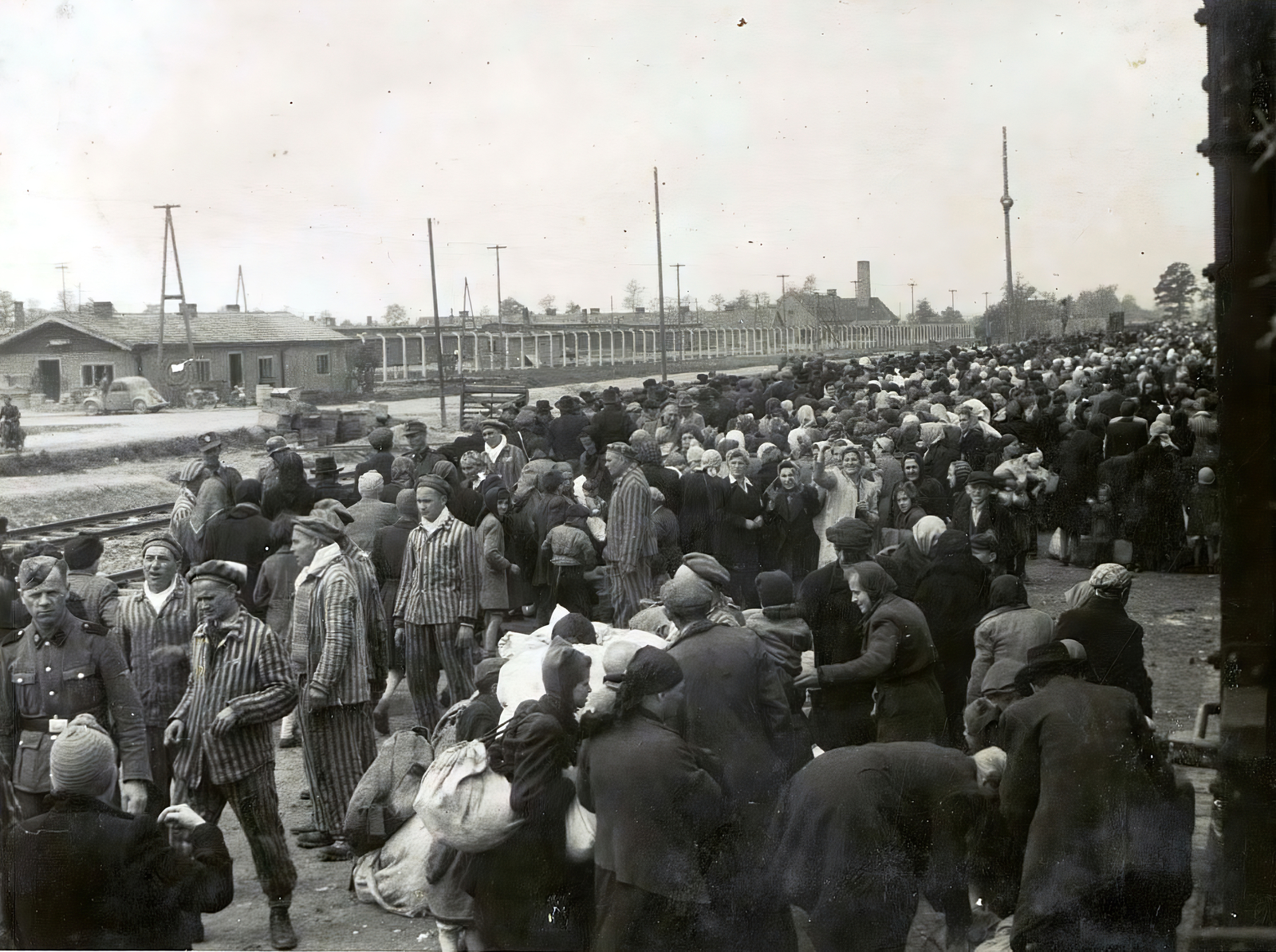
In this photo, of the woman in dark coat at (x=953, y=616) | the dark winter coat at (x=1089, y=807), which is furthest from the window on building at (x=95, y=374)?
the dark winter coat at (x=1089, y=807)

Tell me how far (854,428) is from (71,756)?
736 centimetres

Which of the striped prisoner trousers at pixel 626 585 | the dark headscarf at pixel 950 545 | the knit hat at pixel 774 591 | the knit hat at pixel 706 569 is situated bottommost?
the striped prisoner trousers at pixel 626 585

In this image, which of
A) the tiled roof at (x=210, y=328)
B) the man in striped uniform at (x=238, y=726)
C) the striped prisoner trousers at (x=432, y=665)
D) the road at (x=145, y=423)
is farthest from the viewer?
the tiled roof at (x=210, y=328)

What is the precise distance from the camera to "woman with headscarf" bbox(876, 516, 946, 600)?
5.76m

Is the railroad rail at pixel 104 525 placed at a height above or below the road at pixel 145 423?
below

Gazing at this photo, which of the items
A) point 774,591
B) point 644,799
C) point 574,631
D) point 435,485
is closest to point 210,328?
point 435,485

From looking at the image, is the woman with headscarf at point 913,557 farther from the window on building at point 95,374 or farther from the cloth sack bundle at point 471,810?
the window on building at point 95,374

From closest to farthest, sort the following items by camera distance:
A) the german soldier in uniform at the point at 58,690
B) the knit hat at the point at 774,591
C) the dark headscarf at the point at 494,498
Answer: the german soldier in uniform at the point at 58,690, the knit hat at the point at 774,591, the dark headscarf at the point at 494,498

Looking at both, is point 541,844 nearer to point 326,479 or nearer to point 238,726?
point 238,726

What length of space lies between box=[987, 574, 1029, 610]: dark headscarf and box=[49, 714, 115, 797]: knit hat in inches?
142

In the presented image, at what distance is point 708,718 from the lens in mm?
4590

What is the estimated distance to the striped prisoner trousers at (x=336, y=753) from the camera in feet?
18.4

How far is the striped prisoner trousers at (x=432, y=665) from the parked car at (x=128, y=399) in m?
4.53

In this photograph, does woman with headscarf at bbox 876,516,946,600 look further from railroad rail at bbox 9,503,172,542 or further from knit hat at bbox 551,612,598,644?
railroad rail at bbox 9,503,172,542
